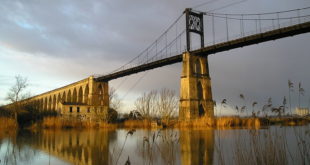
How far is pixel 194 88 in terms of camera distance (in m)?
29.0

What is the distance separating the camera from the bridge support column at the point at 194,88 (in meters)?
27.9

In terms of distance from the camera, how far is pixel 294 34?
24172mm

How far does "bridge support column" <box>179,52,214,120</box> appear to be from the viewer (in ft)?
91.5

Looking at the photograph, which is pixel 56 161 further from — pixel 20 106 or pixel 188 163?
pixel 20 106

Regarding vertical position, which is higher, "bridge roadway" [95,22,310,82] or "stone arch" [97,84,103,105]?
"bridge roadway" [95,22,310,82]

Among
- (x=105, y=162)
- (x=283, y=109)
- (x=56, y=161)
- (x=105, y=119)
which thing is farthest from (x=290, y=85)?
(x=105, y=119)

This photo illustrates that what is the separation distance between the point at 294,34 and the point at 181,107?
11.9 m

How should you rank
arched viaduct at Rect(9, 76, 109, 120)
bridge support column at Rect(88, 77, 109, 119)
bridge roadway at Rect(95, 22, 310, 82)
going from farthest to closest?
1. bridge support column at Rect(88, 77, 109, 119)
2. arched viaduct at Rect(9, 76, 109, 120)
3. bridge roadway at Rect(95, 22, 310, 82)

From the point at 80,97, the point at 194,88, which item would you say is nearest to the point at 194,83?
the point at 194,88

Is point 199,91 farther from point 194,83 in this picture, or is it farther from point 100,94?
point 100,94

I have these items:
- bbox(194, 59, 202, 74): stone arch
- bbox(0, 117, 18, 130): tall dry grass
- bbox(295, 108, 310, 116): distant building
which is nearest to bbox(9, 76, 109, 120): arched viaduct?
bbox(194, 59, 202, 74): stone arch

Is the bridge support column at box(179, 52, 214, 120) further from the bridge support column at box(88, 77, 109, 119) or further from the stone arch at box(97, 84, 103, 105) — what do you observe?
the stone arch at box(97, 84, 103, 105)

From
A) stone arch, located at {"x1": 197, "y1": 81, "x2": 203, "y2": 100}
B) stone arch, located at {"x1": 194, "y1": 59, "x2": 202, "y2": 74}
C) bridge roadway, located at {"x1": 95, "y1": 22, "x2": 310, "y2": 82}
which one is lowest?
stone arch, located at {"x1": 197, "y1": 81, "x2": 203, "y2": 100}

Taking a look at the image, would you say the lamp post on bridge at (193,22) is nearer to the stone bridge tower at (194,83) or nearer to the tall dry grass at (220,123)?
the stone bridge tower at (194,83)
